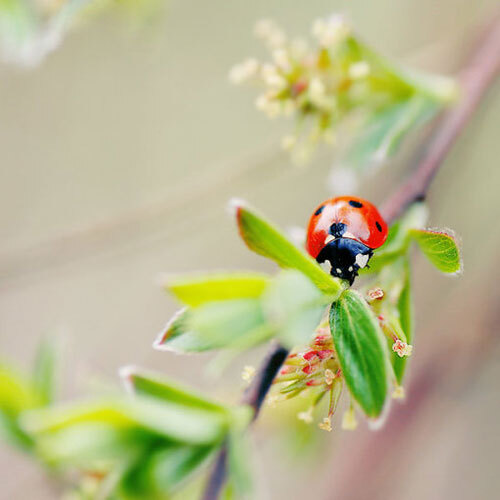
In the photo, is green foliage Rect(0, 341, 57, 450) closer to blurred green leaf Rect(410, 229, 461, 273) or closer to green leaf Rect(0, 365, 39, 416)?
green leaf Rect(0, 365, 39, 416)

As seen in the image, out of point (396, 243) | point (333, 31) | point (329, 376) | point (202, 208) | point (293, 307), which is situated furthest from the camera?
point (202, 208)

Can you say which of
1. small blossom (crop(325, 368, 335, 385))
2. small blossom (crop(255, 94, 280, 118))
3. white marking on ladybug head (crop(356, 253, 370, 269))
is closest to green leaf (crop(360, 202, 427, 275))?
white marking on ladybug head (crop(356, 253, 370, 269))

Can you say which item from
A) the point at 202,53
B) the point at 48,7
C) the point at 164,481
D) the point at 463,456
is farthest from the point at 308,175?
the point at 164,481

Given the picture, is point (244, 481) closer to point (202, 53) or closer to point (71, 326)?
point (202, 53)

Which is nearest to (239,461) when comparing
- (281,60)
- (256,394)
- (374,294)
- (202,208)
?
(256,394)

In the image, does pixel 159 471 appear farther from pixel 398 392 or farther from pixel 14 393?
pixel 14 393

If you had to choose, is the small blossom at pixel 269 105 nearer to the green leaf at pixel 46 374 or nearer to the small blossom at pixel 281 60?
the small blossom at pixel 281 60
